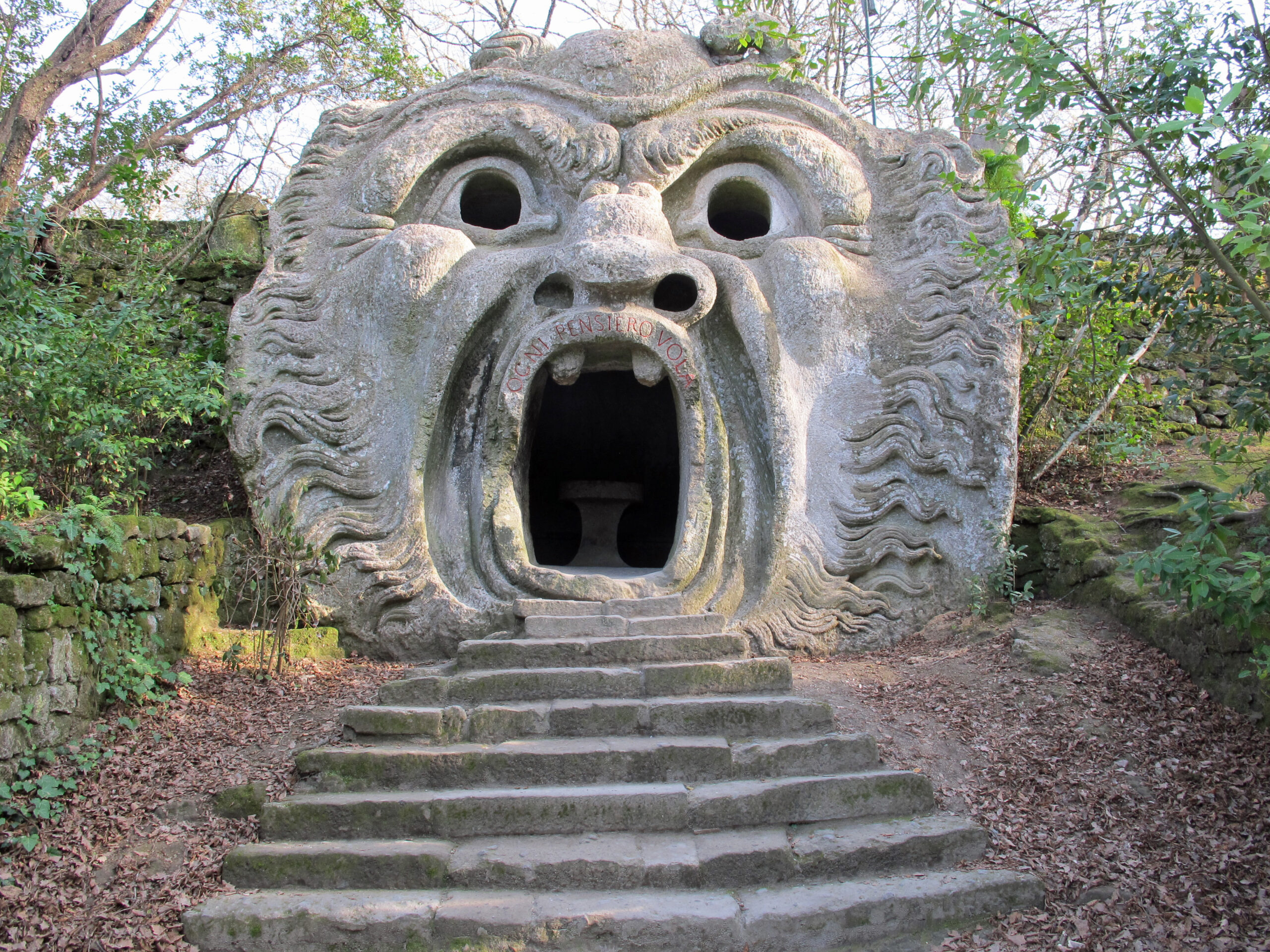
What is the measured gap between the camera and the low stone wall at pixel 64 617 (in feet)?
13.0

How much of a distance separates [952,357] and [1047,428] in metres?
1.87

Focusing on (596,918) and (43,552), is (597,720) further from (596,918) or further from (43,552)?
(43,552)

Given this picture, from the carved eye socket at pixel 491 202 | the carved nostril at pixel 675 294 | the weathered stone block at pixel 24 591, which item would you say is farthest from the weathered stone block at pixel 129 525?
the carved nostril at pixel 675 294

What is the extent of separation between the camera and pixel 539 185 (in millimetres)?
7059

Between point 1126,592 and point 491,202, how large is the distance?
5278 mm

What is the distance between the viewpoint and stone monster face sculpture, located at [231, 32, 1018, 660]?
6.14 metres

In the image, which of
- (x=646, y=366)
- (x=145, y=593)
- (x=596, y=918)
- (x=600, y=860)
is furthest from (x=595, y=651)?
(x=145, y=593)

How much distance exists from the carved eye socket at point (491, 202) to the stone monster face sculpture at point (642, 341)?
7cm

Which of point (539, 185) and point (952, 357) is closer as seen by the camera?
point (952, 357)

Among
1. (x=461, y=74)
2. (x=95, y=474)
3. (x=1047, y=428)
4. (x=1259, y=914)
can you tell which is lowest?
(x=1259, y=914)

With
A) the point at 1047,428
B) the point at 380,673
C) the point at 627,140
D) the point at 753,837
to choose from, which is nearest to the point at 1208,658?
the point at 753,837

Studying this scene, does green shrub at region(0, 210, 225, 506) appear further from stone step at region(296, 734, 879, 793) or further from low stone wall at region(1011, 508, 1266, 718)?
low stone wall at region(1011, 508, 1266, 718)

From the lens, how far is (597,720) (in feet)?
14.6

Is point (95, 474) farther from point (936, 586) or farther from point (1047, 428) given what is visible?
point (1047, 428)
